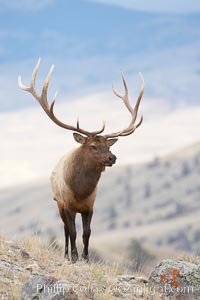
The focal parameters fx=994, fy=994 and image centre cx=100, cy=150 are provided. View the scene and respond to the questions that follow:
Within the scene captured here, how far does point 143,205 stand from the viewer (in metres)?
138

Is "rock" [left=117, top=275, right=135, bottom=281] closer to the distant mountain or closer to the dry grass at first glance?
the dry grass

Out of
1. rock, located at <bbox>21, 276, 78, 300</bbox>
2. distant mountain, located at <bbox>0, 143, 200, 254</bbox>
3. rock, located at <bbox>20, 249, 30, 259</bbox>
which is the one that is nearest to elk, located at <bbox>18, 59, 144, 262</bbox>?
rock, located at <bbox>20, 249, 30, 259</bbox>

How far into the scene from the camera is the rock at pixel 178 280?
1447 centimetres

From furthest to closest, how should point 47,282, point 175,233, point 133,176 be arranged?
point 133,176, point 175,233, point 47,282

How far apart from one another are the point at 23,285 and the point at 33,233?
488 cm

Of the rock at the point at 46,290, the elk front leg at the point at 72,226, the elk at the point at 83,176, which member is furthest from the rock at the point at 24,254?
the rock at the point at 46,290

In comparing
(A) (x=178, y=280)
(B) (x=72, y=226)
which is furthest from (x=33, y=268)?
(B) (x=72, y=226)

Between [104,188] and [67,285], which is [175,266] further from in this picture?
[104,188]

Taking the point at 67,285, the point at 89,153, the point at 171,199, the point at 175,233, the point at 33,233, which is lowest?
the point at 67,285

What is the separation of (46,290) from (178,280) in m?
3.02

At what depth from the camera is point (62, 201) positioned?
17219mm

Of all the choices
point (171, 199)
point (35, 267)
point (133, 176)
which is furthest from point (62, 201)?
point (133, 176)

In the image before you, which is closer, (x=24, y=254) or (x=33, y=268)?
(x=33, y=268)

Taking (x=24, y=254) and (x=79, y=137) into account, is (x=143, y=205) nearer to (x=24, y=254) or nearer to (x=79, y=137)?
(x=79, y=137)
